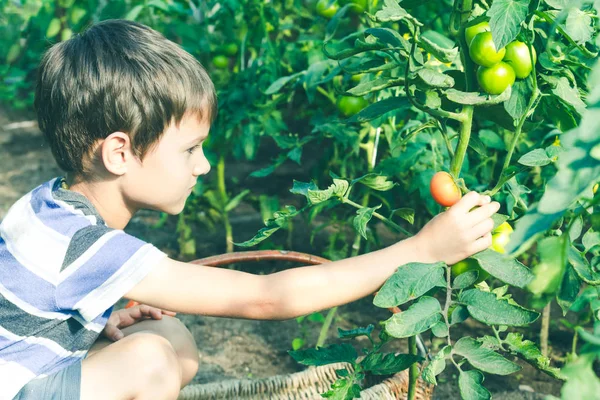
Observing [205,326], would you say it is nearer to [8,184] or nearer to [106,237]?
[106,237]

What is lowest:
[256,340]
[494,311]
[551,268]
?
[256,340]

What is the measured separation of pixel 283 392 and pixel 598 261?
0.77 metres

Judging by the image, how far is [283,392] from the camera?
1591mm

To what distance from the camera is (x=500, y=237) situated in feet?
3.51

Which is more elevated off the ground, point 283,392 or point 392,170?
point 392,170

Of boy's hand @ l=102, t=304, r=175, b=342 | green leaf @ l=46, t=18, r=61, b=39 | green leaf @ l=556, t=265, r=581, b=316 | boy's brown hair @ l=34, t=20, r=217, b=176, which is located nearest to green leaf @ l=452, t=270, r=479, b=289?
green leaf @ l=556, t=265, r=581, b=316

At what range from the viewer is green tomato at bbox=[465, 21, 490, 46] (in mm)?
970

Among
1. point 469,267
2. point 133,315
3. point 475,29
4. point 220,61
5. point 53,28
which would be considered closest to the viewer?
point 475,29

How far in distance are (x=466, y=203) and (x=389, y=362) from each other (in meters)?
0.32

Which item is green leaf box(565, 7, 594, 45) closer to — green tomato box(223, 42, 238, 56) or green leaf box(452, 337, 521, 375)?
green leaf box(452, 337, 521, 375)

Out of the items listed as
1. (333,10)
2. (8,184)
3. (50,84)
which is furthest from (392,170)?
(8,184)

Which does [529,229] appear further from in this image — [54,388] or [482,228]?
[54,388]

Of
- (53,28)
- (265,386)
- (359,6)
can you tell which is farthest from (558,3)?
(53,28)

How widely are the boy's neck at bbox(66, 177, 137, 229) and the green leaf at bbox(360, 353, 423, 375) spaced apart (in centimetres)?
56
